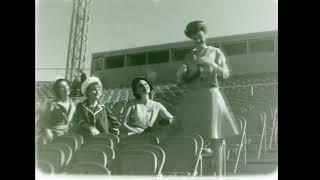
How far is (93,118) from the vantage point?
225 centimetres

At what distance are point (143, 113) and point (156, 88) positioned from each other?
15cm

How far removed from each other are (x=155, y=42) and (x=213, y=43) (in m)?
0.28

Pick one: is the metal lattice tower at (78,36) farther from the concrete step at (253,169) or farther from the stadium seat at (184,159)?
the concrete step at (253,169)

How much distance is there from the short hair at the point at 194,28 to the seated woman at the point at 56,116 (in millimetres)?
653

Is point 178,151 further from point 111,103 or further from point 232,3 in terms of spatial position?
point 232,3

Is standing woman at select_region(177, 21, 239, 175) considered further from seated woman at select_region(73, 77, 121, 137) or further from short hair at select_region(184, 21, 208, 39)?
seated woman at select_region(73, 77, 121, 137)

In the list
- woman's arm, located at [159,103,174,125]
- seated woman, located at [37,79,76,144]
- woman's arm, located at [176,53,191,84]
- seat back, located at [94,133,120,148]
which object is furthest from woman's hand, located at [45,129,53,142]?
woman's arm, located at [176,53,191,84]

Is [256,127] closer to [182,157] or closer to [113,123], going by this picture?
[182,157]

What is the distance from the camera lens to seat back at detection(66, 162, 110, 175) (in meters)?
2.19

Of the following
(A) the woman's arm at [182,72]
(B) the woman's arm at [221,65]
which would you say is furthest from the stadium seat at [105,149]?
(B) the woman's arm at [221,65]

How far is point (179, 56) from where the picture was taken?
85.1 inches

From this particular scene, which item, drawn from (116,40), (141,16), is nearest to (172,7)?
(141,16)

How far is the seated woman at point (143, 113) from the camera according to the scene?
2.18m
